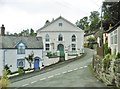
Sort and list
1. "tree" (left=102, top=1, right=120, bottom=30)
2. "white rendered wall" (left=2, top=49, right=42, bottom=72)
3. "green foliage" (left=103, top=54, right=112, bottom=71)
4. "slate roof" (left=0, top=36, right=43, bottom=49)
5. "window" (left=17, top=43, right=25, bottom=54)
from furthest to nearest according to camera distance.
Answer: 1. "window" (left=17, top=43, right=25, bottom=54)
2. "slate roof" (left=0, top=36, right=43, bottom=49)
3. "white rendered wall" (left=2, top=49, right=42, bottom=72)
4. "tree" (left=102, top=1, right=120, bottom=30)
5. "green foliage" (left=103, top=54, right=112, bottom=71)

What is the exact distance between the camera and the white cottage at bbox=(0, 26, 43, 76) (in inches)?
1886

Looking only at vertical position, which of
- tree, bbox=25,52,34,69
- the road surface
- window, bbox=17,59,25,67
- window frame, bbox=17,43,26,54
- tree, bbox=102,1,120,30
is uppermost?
tree, bbox=102,1,120,30

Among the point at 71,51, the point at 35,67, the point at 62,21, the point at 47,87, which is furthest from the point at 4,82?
the point at 62,21

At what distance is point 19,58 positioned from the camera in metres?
49.2

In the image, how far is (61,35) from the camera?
2264 inches

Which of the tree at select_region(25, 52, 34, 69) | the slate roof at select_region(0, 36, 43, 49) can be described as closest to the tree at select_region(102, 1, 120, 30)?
the slate roof at select_region(0, 36, 43, 49)

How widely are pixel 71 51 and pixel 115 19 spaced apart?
1016 cm

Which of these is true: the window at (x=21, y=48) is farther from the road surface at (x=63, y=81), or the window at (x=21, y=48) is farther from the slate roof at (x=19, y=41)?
the road surface at (x=63, y=81)

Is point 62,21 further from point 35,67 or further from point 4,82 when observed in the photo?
point 4,82

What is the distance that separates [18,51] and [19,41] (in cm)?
205

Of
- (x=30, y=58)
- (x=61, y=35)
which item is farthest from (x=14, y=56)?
(x=61, y=35)

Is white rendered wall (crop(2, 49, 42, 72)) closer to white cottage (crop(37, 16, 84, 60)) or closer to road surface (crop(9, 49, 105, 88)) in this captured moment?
white cottage (crop(37, 16, 84, 60))

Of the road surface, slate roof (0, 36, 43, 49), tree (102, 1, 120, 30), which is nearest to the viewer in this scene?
the road surface

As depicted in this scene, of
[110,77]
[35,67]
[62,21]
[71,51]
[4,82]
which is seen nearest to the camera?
[4,82]
